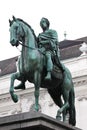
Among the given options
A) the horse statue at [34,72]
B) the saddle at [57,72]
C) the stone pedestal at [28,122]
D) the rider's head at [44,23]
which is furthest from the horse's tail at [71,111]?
the stone pedestal at [28,122]

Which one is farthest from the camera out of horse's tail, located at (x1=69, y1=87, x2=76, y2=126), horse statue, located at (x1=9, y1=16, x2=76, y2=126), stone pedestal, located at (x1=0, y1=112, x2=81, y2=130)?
horse's tail, located at (x1=69, y1=87, x2=76, y2=126)

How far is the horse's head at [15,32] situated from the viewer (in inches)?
342

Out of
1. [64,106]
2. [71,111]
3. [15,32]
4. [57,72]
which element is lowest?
[71,111]

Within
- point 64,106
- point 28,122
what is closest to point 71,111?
point 64,106

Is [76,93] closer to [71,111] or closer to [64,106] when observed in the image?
[71,111]

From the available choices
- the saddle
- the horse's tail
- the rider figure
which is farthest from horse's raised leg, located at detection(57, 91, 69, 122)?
the rider figure

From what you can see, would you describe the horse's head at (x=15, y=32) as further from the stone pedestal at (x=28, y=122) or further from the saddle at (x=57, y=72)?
the stone pedestal at (x=28, y=122)

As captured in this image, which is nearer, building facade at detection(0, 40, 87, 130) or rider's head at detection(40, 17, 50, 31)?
rider's head at detection(40, 17, 50, 31)

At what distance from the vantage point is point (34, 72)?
860cm

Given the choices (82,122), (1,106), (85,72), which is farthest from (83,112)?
(1,106)

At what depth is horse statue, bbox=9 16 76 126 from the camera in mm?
8617

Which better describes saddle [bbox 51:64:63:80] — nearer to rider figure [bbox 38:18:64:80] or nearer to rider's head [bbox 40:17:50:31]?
rider figure [bbox 38:18:64:80]

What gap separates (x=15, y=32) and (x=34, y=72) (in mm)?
839

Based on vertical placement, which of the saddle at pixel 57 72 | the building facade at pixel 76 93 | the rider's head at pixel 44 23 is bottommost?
the building facade at pixel 76 93
